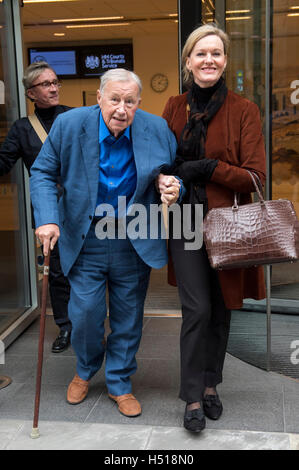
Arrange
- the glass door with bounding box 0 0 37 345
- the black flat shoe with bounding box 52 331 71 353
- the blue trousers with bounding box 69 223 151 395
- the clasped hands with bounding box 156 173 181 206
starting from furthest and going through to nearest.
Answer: the glass door with bounding box 0 0 37 345
the black flat shoe with bounding box 52 331 71 353
the blue trousers with bounding box 69 223 151 395
the clasped hands with bounding box 156 173 181 206

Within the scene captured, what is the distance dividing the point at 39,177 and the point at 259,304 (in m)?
2.49

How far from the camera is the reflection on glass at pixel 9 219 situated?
402cm

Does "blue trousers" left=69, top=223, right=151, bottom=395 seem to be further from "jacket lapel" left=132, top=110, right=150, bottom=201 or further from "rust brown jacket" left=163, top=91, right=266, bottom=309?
"rust brown jacket" left=163, top=91, right=266, bottom=309

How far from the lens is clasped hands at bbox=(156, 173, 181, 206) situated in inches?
96.7

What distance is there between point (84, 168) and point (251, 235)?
86 centimetres

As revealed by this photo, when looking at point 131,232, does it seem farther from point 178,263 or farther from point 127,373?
point 127,373

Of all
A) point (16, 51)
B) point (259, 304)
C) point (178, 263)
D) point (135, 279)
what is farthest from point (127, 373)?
point (16, 51)

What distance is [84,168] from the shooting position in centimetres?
268

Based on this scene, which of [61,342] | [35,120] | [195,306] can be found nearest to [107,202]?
[195,306]

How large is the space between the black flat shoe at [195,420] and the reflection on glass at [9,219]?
183 cm

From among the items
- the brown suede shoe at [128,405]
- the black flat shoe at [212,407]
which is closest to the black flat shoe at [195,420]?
the black flat shoe at [212,407]

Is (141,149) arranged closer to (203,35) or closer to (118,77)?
(118,77)

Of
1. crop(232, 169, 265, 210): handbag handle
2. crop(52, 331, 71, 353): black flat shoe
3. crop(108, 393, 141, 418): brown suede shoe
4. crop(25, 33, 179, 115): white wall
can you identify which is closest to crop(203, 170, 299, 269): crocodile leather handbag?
crop(232, 169, 265, 210): handbag handle

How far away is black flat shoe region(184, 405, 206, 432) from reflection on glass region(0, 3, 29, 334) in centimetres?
183
